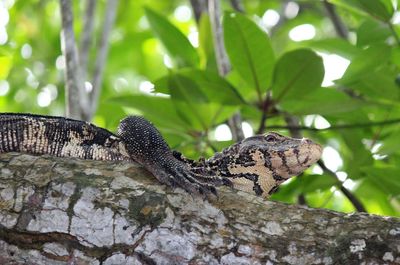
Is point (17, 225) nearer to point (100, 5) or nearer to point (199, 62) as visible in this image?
point (199, 62)

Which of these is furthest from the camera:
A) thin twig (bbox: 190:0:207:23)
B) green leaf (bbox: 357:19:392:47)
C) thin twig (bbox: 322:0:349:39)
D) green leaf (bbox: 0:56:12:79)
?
green leaf (bbox: 0:56:12:79)

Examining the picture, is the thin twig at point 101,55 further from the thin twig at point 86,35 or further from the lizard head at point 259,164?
the lizard head at point 259,164

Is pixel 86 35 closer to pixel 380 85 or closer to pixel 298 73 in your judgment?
pixel 298 73

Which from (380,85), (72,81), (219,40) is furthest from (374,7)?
(72,81)

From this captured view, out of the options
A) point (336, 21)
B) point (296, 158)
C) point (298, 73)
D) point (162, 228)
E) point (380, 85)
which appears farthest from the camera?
point (336, 21)

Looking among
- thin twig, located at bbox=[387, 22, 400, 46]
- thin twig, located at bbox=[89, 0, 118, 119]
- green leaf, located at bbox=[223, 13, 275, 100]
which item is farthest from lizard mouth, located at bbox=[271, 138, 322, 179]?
thin twig, located at bbox=[89, 0, 118, 119]

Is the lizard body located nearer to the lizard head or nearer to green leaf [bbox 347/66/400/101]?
the lizard head
